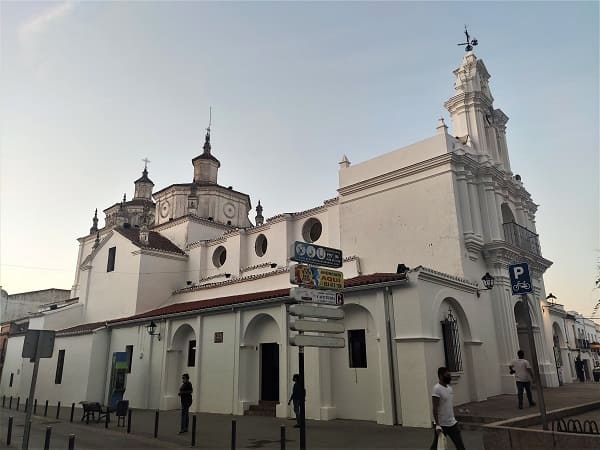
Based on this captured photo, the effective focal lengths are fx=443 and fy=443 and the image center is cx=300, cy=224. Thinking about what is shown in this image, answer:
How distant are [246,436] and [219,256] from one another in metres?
17.4

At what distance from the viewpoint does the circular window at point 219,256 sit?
28.5 meters

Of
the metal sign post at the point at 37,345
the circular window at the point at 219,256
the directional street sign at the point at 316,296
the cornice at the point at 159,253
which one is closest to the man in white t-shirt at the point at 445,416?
the directional street sign at the point at 316,296

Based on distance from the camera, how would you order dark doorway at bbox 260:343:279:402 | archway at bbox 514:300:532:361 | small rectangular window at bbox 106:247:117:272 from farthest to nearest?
small rectangular window at bbox 106:247:117:272 < archway at bbox 514:300:532:361 < dark doorway at bbox 260:343:279:402

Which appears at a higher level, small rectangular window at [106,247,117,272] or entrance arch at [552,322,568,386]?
small rectangular window at [106,247,117,272]

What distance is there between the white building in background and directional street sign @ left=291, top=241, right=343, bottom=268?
388 cm

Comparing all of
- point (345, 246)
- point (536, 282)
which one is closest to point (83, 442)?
point (345, 246)

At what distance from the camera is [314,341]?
360 inches

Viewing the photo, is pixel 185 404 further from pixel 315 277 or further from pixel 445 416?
pixel 445 416

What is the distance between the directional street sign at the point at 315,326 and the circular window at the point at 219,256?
63.7ft

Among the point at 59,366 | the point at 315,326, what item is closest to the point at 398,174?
the point at 315,326

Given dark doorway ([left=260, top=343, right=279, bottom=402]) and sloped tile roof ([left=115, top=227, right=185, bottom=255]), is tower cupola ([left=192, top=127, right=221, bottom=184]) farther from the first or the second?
dark doorway ([left=260, top=343, right=279, bottom=402])

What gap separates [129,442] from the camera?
1215cm

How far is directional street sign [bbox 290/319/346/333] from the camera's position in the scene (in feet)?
29.4

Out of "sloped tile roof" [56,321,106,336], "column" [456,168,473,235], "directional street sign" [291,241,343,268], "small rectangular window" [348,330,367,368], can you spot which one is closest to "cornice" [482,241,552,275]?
"column" [456,168,473,235]
